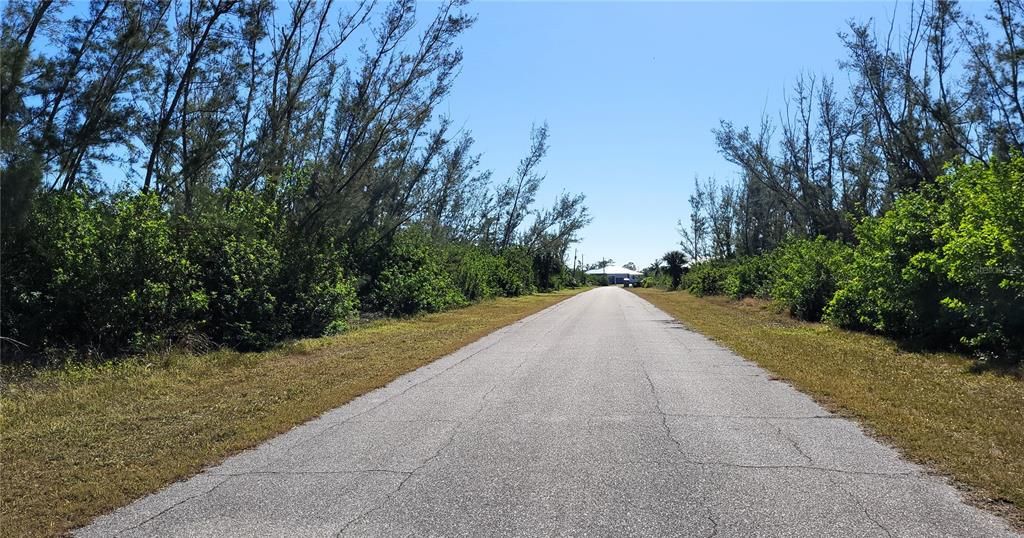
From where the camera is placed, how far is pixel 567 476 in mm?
5070

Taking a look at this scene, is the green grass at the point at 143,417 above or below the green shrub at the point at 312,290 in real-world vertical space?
below

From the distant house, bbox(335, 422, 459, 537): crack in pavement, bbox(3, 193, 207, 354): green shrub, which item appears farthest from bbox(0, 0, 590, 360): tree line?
the distant house

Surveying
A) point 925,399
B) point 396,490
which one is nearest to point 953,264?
point 925,399

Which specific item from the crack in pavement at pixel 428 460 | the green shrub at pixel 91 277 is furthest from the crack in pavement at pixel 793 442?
the green shrub at pixel 91 277

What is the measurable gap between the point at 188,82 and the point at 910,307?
16.8 meters

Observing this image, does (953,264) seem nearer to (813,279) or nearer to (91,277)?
(813,279)

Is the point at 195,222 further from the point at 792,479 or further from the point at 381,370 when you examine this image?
the point at 792,479

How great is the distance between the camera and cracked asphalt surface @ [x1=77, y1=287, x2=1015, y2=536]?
4137 mm

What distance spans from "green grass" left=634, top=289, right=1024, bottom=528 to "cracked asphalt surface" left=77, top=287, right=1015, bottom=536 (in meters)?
0.29

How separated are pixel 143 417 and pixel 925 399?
9306 millimetres

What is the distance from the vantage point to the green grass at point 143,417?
4.91 m

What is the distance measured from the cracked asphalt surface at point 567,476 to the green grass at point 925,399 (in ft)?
0.97

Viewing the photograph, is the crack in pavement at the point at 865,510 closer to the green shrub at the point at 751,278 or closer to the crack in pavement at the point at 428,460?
the crack in pavement at the point at 428,460

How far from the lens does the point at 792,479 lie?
493 cm
